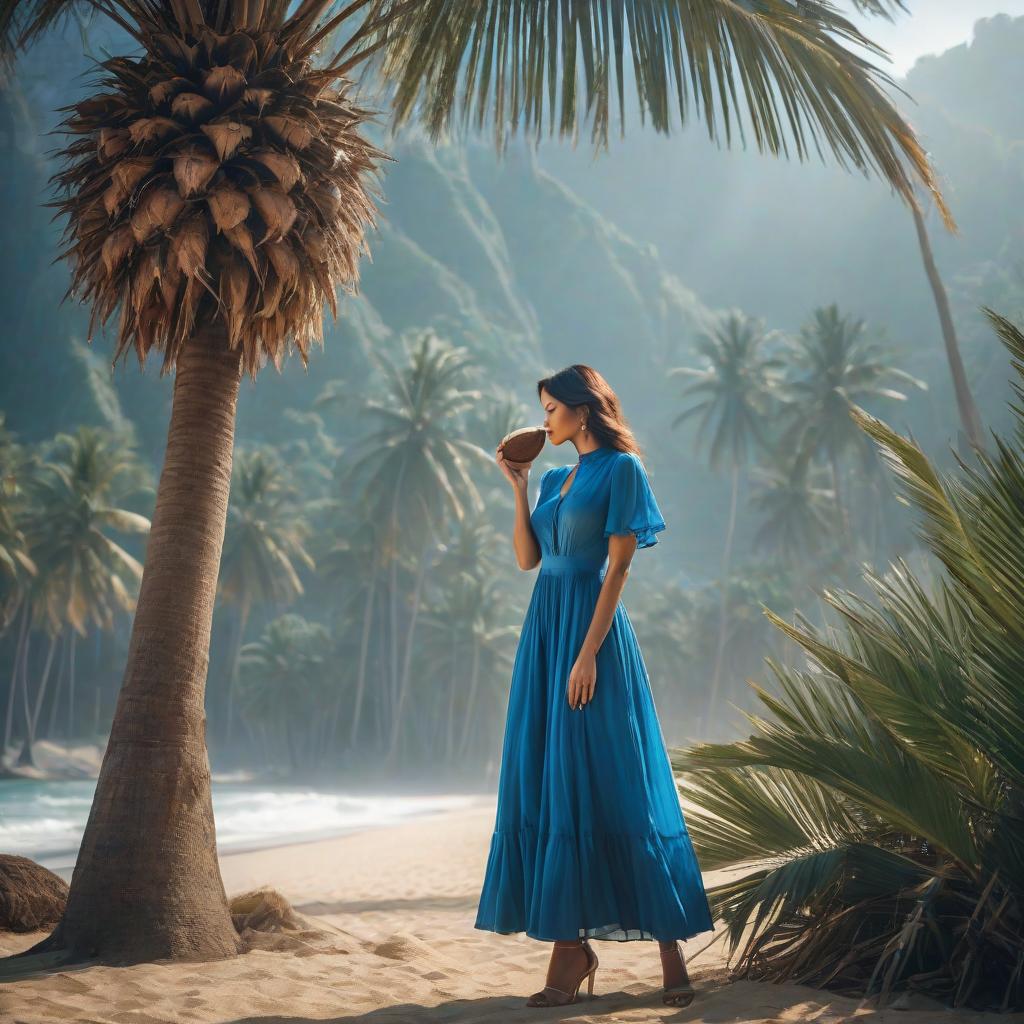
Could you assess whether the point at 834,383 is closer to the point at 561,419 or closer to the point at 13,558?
the point at 13,558

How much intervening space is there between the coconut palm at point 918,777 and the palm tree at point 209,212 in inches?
77.2

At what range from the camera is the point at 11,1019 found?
8.34 ft

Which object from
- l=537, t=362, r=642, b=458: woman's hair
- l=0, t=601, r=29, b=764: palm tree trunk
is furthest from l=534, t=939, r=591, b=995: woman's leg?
l=0, t=601, r=29, b=764: palm tree trunk

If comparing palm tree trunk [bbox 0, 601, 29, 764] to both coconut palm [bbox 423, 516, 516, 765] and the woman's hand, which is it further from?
the woman's hand

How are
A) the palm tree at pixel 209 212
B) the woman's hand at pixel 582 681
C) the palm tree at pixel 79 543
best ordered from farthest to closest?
the palm tree at pixel 79 543 → the palm tree at pixel 209 212 → the woman's hand at pixel 582 681

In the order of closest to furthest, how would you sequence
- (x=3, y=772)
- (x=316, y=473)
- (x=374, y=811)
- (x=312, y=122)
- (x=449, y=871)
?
(x=312, y=122)
(x=449, y=871)
(x=374, y=811)
(x=3, y=772)
(x=316, y=473)

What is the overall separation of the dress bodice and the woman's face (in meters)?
0.10

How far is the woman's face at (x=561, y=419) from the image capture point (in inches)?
130

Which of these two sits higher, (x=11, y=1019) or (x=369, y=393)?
(x=369, y=393)

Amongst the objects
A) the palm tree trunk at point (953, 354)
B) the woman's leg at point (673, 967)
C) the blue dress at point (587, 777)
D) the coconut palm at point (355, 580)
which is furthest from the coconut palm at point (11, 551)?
the woman's leg at point (673, 967)

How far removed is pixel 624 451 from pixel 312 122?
2092mm

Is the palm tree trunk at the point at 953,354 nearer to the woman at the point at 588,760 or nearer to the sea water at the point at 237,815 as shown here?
the woman at the point at 588,760

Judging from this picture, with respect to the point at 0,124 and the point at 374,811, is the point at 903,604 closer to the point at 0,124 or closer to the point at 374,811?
the point at 374,811

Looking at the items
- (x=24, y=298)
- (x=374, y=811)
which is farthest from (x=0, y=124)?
(x=374, y=811)
